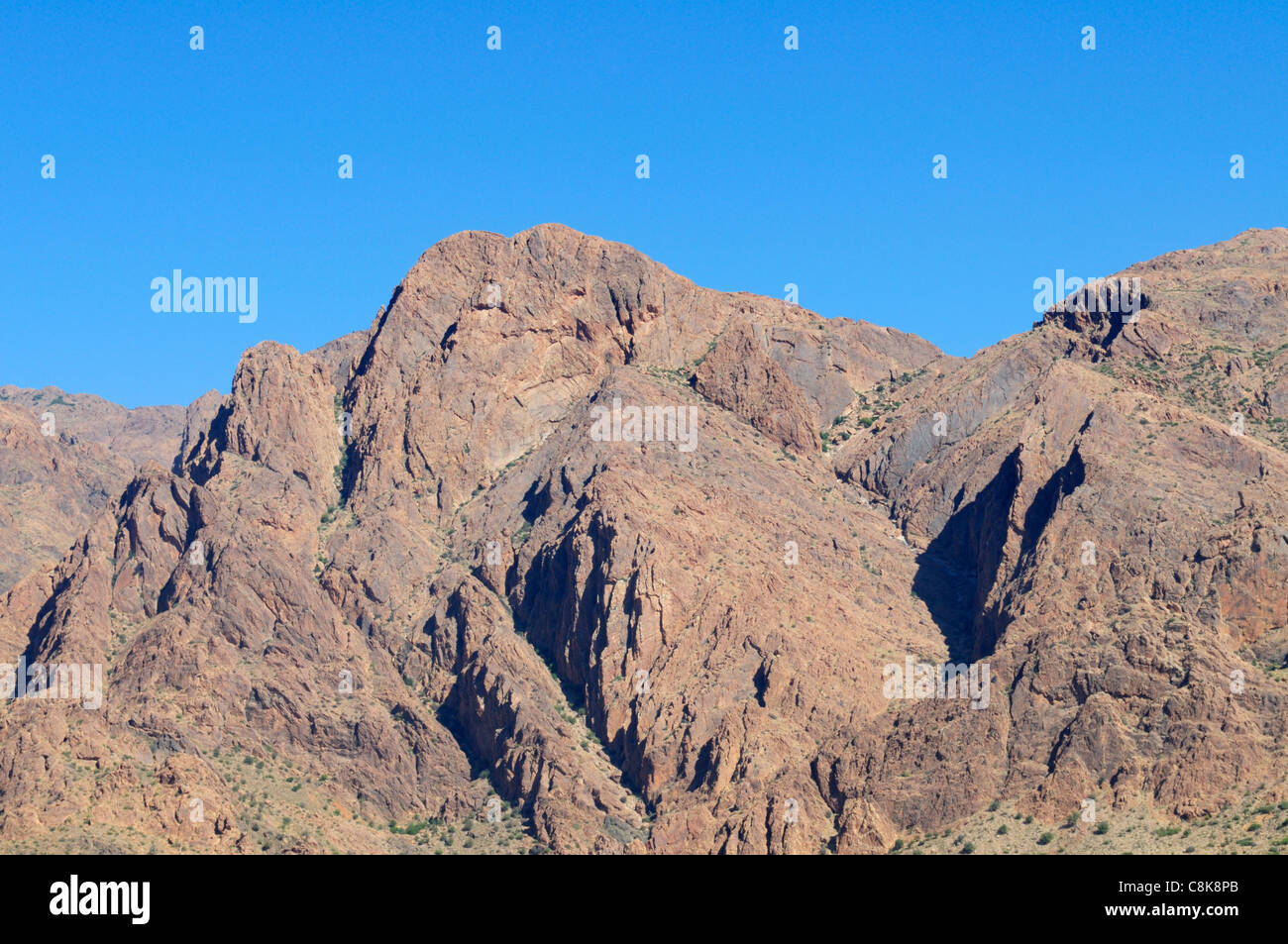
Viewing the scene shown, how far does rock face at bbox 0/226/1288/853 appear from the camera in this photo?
12544 centimetres

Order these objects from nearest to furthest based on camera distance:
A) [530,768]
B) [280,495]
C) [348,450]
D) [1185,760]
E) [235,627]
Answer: [1185,760] < [530,768] < [235,627] < [280,495] < [348,450]

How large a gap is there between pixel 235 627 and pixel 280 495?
1863 centimetres

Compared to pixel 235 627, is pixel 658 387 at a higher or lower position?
higher

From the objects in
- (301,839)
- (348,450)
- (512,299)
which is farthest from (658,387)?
(301,839)

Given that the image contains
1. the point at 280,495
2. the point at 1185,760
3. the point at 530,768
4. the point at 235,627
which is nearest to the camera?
the point at 1185,760

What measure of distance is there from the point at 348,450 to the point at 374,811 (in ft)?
140

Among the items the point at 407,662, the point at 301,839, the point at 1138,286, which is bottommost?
the point at 301,839

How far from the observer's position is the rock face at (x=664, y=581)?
412 feet

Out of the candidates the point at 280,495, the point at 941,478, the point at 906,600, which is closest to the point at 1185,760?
the point at 906,600

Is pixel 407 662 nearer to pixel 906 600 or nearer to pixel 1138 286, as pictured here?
pixel 906 600

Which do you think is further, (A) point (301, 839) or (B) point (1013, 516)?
(B) point (1013, 516)

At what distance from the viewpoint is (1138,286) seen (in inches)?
6850

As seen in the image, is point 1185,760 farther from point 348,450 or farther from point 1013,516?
point 348,450

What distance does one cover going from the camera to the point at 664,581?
463 feet
